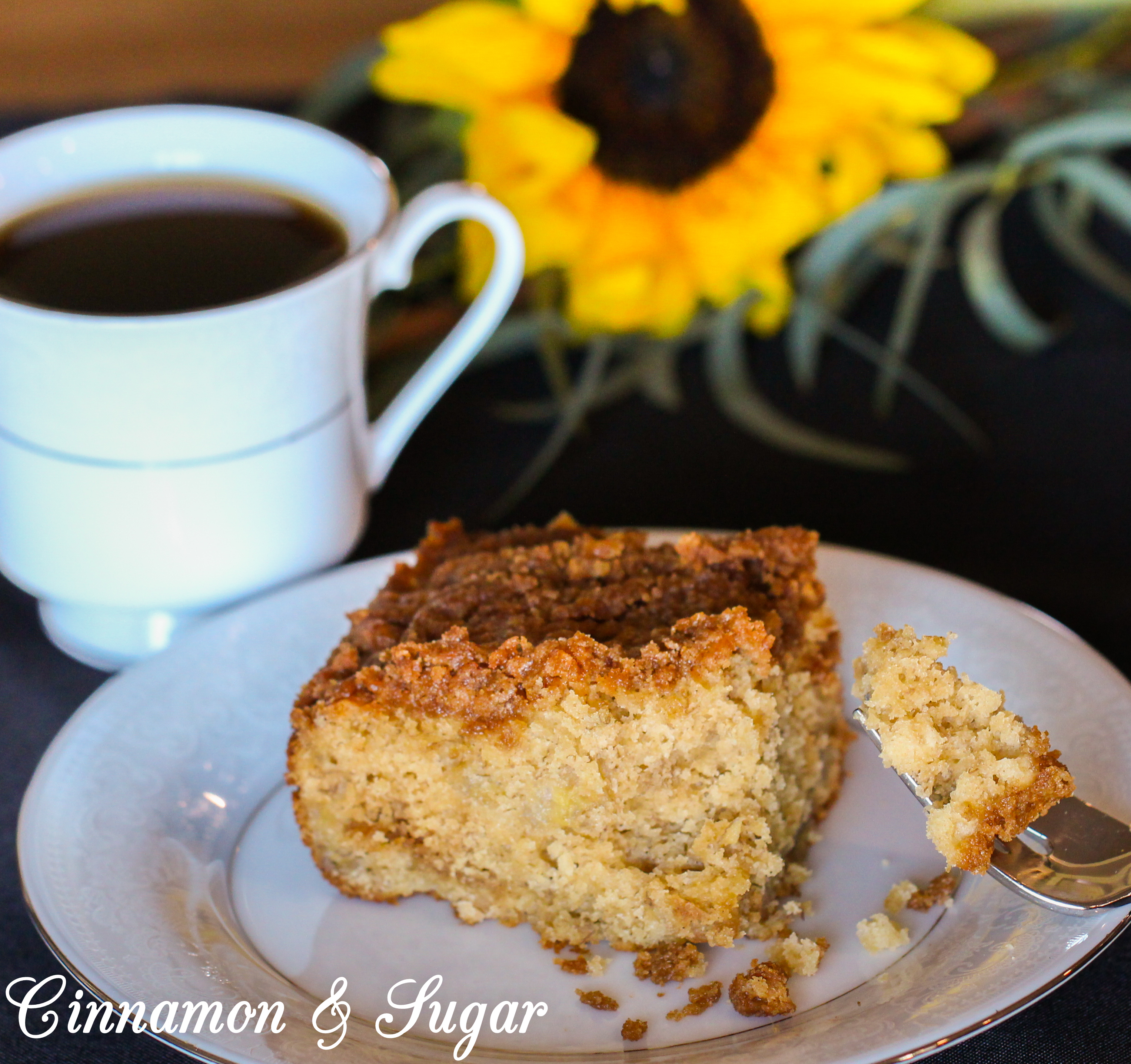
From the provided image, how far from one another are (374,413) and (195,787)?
2.01 ft

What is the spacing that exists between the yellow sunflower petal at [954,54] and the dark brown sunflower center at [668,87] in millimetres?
157

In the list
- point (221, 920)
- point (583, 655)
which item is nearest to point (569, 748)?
point (583, 655)

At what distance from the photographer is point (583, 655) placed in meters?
1.02

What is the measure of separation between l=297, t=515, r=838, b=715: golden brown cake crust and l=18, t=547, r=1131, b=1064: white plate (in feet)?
0.49

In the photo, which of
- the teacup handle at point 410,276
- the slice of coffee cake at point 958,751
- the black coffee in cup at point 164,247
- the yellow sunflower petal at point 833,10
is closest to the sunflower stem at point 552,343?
the teacup handle at point 410,276

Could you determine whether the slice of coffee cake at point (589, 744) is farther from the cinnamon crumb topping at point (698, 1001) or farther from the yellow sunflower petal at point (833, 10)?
the yellow sunflower petal at point (833, 10)

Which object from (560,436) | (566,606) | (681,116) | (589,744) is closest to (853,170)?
(681,116)

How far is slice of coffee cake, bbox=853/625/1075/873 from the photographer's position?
3.17 ft

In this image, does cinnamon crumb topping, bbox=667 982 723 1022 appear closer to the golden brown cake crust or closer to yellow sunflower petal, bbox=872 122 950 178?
the golden brown cake crust

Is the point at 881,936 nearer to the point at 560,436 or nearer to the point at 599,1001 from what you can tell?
the point at 599,1001

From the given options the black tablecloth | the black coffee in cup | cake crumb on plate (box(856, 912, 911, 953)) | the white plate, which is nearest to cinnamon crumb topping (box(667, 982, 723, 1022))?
the white plate

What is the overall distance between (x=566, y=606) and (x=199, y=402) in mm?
408

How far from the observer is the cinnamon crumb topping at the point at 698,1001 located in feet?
3.18

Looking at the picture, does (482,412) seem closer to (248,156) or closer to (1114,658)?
(248,156)
